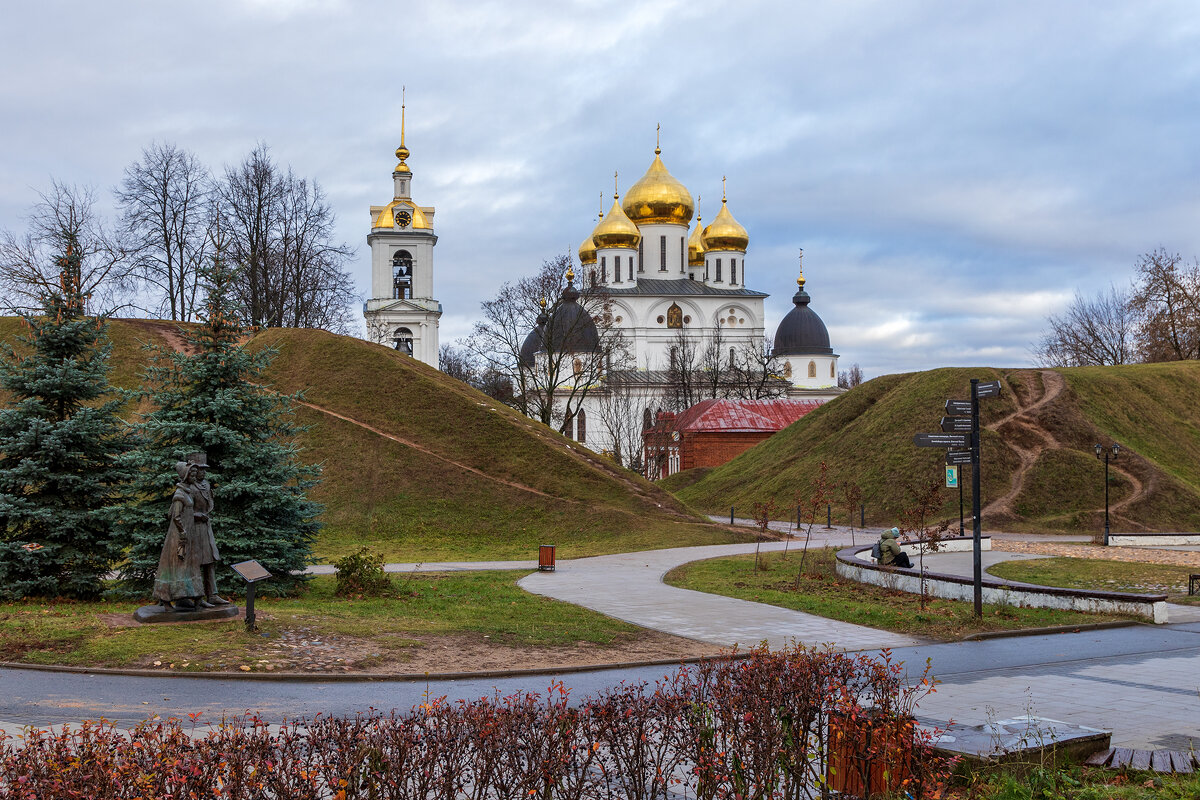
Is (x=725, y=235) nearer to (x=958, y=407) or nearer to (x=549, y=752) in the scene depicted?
(x=958, y=407)

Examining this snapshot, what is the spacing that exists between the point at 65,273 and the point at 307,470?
16.2 ft

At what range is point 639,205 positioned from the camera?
3194 inches

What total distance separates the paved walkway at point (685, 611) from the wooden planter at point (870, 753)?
4.37 meters

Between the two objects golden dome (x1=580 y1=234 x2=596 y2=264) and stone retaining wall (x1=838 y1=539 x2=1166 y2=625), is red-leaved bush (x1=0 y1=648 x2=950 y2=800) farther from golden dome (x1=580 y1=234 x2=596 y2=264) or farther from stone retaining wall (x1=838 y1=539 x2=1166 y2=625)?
golden dome (x1=580 y1=234 x2=596 y2=264)

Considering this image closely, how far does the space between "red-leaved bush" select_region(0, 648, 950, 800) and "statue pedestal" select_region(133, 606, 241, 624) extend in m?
7.25

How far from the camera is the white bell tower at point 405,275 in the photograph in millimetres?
70438

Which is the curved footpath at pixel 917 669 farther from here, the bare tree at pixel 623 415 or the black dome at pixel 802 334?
the black dome at pixel 802 334

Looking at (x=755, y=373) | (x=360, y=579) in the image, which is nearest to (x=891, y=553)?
(x=360, y=579)

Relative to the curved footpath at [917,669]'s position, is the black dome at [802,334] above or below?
above

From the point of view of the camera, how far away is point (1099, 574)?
20047 mm

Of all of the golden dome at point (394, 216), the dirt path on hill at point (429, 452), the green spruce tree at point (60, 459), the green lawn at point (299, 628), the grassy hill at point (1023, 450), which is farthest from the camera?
the golden dome at point (394, 216)

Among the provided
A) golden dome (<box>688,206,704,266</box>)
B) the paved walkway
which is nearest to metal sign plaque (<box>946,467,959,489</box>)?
the paved walkway

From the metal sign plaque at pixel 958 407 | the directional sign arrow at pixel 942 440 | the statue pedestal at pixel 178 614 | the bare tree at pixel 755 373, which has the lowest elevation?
the statue pedestal at pixel 178 614

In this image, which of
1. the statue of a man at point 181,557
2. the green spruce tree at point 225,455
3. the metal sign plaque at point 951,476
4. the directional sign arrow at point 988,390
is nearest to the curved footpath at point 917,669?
the statue of a man at point 181,557
